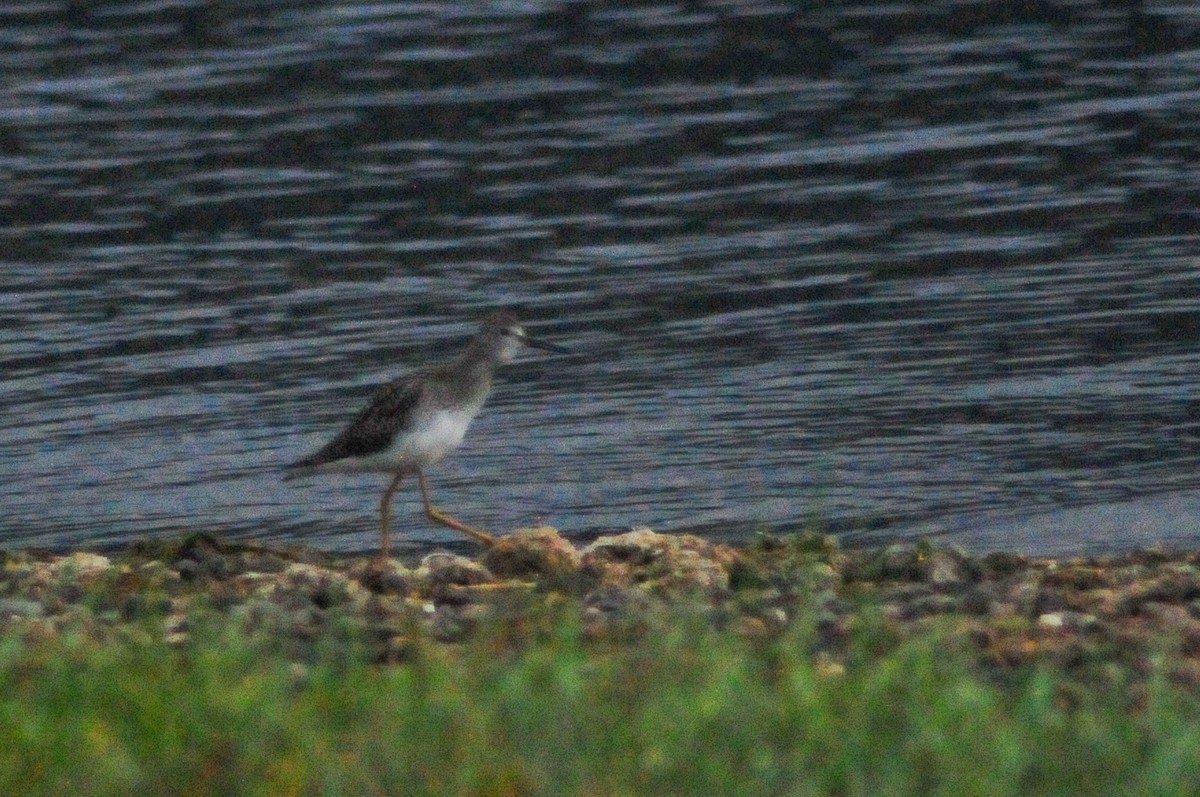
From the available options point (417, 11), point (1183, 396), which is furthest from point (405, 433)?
point (417, 11)

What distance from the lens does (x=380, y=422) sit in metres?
12.1

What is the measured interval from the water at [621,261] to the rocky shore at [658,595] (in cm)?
90

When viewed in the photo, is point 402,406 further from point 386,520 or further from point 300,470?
point 386,520

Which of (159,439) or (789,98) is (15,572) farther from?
(789,98)

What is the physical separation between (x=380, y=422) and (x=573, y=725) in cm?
581

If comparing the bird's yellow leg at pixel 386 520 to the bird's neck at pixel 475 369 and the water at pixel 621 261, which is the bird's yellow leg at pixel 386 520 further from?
the water at pixel 621 261

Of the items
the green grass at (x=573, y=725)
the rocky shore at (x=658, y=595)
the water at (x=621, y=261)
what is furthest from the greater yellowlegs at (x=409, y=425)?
the green grass at (x=573, y=725)

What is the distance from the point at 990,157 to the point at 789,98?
2.83m

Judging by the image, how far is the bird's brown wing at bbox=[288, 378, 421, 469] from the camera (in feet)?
39.5

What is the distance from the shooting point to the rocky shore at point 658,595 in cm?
818

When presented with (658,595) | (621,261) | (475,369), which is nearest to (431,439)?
(475,369)

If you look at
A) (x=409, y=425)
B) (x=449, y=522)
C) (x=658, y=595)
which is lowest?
(x=658, y=595)

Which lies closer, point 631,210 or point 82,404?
point 82,404

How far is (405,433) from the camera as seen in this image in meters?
12.0
